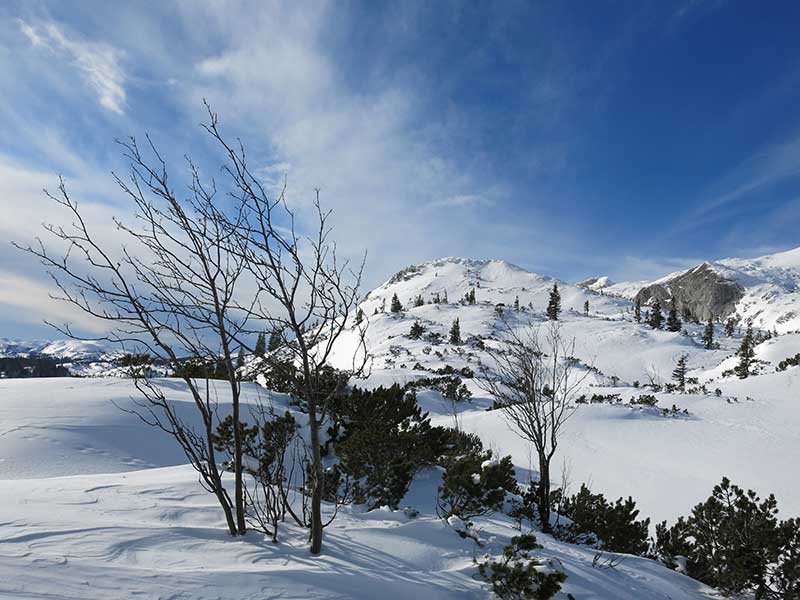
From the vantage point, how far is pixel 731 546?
5.29m

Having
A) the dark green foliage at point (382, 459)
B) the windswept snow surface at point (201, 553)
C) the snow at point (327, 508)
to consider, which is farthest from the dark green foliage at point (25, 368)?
the windswept snow surface at point (201, 553)

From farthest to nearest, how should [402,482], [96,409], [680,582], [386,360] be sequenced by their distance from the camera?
[386,360] → [96,409] → [402,482] → [680,582]

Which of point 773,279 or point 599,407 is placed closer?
point 599,407

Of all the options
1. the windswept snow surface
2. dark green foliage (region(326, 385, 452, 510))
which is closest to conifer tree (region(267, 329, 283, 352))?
the windswept snow surface

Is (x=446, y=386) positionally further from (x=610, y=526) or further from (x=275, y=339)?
(x=275, y=339)

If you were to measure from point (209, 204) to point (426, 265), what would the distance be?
444ft

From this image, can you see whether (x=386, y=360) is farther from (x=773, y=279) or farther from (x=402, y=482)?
(x=773, y=279)

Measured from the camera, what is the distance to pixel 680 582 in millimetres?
5359

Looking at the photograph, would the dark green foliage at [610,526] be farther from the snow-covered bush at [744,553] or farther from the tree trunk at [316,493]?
the tree trunk at [316,493]

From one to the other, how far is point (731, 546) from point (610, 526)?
5.19 ft

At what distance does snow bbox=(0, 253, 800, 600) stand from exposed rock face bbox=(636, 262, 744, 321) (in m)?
139

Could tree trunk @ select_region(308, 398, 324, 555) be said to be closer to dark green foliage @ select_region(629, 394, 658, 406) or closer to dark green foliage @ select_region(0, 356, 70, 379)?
dark green foliage @ select_region(629, 394, 658, 406)

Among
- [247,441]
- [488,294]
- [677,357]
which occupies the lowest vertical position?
[247,441]

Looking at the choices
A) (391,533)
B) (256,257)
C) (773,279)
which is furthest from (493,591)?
(773,279)
